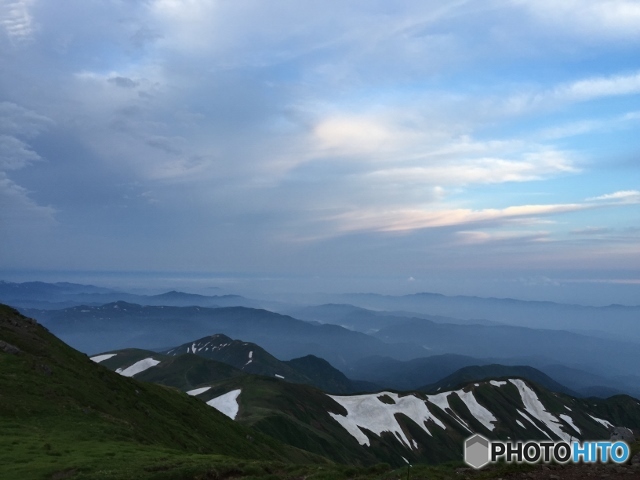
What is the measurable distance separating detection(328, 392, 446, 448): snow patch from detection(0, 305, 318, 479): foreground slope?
249 ft

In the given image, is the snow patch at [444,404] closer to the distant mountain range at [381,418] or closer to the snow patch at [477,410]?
the distant mountain range at [381,418]

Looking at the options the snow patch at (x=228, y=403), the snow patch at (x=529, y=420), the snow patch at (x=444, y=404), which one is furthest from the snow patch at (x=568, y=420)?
the snow patch at (x=228, y=403)

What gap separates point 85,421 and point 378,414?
13185 cm

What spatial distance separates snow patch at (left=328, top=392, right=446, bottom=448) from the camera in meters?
139

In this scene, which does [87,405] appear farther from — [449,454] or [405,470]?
[449,454]

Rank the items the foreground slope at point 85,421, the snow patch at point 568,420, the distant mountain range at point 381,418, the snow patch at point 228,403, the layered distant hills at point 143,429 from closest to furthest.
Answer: the layered distant hills at point 143,429
the foreground slope at point 85,421
the distant mountain range at point 381,418
the snow patch at point 228,403
the snow patch at point 568,420

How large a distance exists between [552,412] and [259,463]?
8513 inches

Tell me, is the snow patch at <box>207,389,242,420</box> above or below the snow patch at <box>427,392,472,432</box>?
above

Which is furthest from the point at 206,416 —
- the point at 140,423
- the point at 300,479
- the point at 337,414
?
the point at 337,414

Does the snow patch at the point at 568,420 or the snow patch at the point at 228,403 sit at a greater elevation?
the snow patch at the point at 228,403

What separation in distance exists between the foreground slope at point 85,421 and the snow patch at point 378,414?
75.9 metres

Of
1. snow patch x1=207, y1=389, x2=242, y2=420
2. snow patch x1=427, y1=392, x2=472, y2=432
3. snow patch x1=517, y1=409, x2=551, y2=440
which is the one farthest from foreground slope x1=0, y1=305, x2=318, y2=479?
snow patch x1=517, y1=409, x2=551, y2=440

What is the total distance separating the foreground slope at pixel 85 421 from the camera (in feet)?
90.0

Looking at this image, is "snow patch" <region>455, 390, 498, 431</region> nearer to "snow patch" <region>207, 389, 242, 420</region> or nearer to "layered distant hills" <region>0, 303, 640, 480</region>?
"layered distant hills" <region>0, 303, 640, 480</region>
